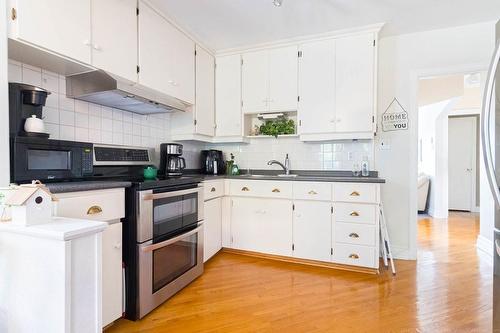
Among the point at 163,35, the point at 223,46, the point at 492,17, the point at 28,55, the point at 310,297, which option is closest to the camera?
the point at 28,55

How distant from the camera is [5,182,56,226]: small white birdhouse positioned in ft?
3.22

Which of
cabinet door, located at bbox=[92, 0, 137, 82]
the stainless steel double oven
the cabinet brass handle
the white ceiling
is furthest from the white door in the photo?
the cabinet brass handle

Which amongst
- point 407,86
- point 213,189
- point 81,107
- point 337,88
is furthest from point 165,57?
point 407,86

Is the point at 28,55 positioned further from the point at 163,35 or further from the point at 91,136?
the point at 163,35

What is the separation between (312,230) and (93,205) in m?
1.96

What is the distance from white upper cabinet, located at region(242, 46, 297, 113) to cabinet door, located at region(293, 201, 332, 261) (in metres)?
1.15

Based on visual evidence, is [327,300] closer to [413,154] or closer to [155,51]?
[413,154]

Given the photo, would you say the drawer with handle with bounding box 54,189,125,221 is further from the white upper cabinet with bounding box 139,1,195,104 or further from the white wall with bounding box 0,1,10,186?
the white upper cabinet with bounding box 139,1,195,104

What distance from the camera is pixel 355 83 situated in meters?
2.72

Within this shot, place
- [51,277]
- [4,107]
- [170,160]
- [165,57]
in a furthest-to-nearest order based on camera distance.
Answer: [170,160] < [165,57] < [4,107] < [51,277]

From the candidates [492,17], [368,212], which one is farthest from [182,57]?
[492,17]

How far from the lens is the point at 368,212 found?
2.44 meters

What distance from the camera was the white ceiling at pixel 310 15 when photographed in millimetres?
2252

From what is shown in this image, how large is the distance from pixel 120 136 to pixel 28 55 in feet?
2.85
